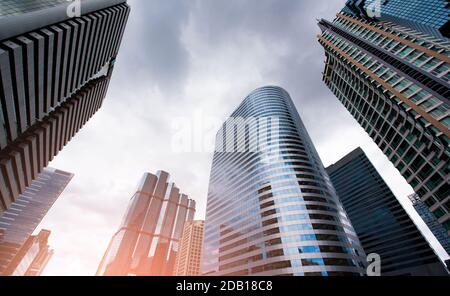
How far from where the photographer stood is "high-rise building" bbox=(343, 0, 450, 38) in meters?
72.1

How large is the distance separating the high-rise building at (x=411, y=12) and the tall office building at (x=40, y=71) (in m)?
102

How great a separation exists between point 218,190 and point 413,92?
84.7 m

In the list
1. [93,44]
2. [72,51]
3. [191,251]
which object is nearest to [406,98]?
[72,51]

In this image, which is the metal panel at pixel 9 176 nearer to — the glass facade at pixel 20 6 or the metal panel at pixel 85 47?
the glass facade at pixel 20 6

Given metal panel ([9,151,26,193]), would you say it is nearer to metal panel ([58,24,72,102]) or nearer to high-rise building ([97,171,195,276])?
metal panel ([58,24,72,102])

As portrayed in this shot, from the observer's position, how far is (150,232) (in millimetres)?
160375

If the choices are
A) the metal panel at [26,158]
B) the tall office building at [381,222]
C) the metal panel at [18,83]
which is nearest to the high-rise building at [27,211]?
the metal panel at [26,158]

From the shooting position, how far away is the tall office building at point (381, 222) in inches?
3819

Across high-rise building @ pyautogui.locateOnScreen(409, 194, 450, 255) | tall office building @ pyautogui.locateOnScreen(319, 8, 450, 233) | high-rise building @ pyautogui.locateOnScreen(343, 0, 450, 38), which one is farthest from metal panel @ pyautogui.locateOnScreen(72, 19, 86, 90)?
high-rise building @ pyautogui.locateOnScreen(409, 194, 450, 255)

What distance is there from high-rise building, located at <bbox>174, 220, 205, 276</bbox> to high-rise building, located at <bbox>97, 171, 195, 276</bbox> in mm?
6522

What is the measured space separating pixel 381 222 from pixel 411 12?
329 ft

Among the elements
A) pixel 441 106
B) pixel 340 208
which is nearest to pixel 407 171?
pixel 441 106

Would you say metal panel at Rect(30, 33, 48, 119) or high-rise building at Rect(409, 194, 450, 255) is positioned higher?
high-rise building at Rect(409, 194, 450, 255)

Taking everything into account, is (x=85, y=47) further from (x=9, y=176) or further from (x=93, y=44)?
(x=9, y=176)
